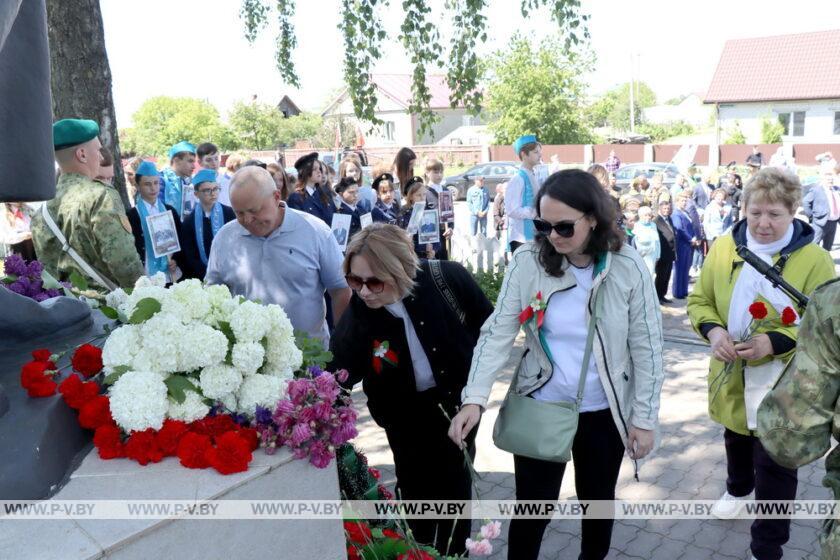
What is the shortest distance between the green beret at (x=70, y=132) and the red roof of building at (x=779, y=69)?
4569cm

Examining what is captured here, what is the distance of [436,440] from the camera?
11.0 ft

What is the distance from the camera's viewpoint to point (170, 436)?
7.37 ft

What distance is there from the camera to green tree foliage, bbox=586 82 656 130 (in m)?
46.3

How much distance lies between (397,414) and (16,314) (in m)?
1.60

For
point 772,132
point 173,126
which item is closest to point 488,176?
point 772,132

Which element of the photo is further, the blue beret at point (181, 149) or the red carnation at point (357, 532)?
the blue beret at point (181, 149)

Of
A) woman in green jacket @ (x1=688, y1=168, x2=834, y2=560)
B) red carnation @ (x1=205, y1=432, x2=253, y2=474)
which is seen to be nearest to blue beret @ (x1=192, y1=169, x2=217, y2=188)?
woman in green jacket @ (x1=688, y1=168, x2=834, y2=560)

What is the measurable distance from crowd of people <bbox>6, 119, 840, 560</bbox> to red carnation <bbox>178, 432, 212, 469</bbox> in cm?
102

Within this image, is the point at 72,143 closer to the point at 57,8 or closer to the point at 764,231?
the point at 57,8

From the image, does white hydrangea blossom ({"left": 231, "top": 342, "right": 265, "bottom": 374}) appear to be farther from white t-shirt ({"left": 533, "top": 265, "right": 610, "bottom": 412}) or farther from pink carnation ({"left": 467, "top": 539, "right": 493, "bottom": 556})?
white t-shirt ({"left": 533, "top": 265, "right": 610, "bottom": 412})

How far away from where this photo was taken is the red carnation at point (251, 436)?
7.57 feet

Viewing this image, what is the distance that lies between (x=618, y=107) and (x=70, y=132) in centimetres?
9081

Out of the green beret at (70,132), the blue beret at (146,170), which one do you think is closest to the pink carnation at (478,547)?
the green beret at (70,132)

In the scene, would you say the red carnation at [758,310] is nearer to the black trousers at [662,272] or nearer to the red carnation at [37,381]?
the red carnation at [37,381]
